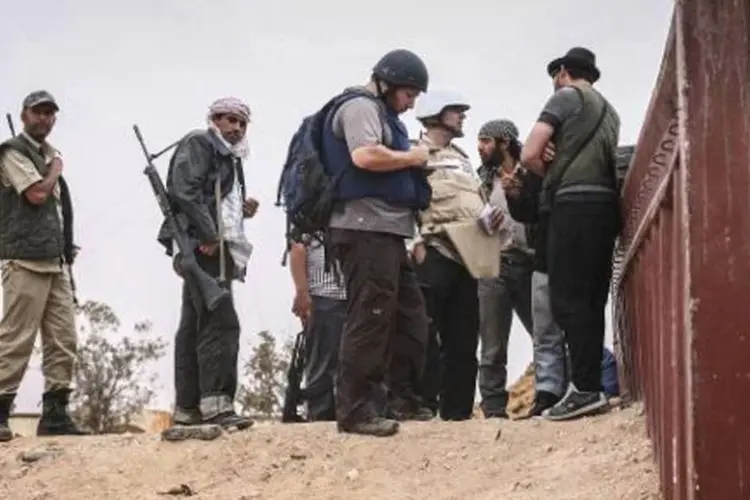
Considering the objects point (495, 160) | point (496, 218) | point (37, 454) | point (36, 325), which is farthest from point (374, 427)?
point (36, 325)

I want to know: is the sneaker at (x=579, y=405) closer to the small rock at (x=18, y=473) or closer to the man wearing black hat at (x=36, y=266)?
the small rock at (x=18, y=473)

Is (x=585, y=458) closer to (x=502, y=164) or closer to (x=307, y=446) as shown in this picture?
(x=307, y=446)

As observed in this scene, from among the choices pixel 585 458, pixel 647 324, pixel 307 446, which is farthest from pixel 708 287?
pixel 307 446

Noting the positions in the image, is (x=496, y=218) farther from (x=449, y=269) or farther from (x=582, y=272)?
(x=582, y=272)

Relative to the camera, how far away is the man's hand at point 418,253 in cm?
661

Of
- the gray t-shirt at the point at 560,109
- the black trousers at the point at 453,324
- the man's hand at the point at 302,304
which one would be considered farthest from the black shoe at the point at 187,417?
the gray t-shirt at the point at 560,109

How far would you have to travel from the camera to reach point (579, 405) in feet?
17.9

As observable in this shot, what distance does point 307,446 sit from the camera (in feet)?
18.7

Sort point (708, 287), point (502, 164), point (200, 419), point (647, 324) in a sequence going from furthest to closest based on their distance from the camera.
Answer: point (502, 164) < point (200, 419) < point (647, 324) < point (708, 287)

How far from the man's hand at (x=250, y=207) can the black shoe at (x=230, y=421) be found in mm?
1160

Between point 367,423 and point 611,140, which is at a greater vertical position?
point 611,140

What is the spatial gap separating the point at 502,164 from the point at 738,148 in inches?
163

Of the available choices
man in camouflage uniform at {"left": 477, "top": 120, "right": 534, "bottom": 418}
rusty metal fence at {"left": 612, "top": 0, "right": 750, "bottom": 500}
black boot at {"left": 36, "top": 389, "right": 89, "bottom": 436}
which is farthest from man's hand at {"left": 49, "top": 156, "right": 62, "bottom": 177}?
rusty metal fence at {"left": 612, "top": 0, "right": 750, "bottom": 500}

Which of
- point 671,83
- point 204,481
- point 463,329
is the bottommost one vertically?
point 204,481
